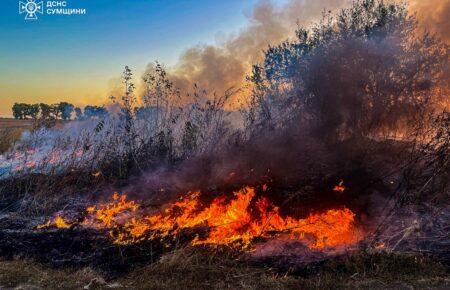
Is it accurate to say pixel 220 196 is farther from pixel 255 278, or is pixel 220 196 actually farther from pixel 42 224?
pixel 42 224

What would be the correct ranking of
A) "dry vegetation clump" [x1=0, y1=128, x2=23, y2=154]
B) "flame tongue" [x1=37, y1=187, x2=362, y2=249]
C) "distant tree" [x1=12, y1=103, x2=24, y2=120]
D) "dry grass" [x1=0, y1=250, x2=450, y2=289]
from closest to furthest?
"dry grass" [x1=0, y1=250, x2=450, y2=289] → "flame tongue" [x1=37, y1=187, x2=362, y2=249] → "dry vegetation clump" [x1=0, y1=128, x2=23, y2=154] → "distant tree" [x1=12, y1=103, x2=24, y2=120]

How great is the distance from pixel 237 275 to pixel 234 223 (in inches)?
61.7

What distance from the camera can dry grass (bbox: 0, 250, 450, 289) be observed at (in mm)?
6773

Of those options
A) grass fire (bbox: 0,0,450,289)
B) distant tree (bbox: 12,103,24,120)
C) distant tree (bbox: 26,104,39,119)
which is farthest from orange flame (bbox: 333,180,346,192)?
distant tree (bbox: 12,103,24,120)

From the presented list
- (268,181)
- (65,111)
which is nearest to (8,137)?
(65,111)

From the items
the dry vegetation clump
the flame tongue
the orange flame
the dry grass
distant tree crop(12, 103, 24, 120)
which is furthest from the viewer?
distant tree crop(12, 103, 24, 120)

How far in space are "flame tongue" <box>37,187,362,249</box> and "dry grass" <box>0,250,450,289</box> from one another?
27.3 inches

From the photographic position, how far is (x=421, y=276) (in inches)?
276

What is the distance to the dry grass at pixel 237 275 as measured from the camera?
22.2ft

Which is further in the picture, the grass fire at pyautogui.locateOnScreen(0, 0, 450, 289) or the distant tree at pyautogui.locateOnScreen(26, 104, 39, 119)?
the distant tree at pyautogui.locateOnScreen(26, 104, 39, 119)

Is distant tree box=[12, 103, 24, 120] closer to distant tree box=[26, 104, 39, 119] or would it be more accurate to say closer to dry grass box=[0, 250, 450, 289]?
distant tree box=[26, 104, 39, 119]

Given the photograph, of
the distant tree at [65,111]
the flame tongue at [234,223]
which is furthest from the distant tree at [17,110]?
the flame tongue at [234,223]

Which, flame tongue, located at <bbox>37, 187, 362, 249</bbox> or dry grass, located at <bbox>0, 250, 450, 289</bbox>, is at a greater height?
flame tongue, located at <bbox>37, 187, 362, 249</bbox>

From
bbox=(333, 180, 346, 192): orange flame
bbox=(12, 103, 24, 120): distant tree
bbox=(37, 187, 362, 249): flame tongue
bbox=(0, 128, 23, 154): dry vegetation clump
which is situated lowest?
bbox=(37, 187, 362, 249): flame tongue
